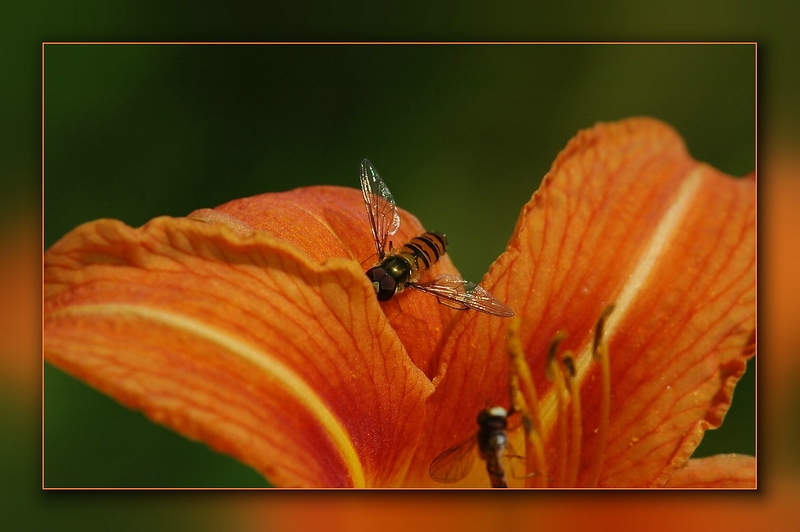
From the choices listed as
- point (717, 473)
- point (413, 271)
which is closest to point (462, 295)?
point (413, 271)

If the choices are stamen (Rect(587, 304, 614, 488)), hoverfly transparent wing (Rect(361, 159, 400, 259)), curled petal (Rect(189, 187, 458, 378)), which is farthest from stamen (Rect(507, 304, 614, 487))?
hoverfly transparent wing (Rect(361, 159, 400, 259))

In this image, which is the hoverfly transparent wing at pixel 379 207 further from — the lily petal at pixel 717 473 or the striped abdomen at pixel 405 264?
the lily petal at pixel 717 473

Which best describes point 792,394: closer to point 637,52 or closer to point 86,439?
point 637,52

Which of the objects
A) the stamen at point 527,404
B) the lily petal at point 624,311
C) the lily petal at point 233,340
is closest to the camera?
the lily petal at point 233,340

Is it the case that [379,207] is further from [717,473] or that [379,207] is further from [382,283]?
[717,473]

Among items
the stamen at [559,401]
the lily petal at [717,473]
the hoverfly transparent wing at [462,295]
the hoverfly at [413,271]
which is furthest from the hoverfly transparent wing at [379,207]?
the lily petal at [717,473]

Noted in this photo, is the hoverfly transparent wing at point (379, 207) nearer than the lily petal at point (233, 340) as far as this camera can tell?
No

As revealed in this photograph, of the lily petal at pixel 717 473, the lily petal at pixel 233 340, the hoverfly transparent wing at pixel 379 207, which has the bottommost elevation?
the lily petal at pixel 717 473
